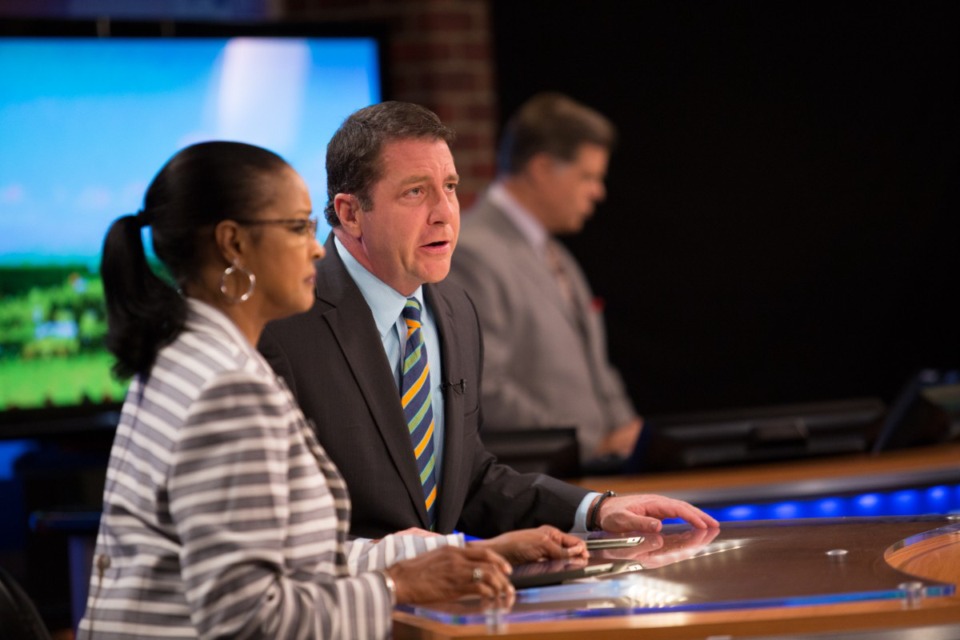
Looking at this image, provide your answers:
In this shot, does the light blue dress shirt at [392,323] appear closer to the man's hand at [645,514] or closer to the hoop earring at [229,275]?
the man's hand at [645,514]

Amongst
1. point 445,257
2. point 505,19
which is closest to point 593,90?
point 505,19

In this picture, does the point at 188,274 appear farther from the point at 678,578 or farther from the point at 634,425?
the point at 634,425

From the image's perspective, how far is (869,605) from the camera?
173cm

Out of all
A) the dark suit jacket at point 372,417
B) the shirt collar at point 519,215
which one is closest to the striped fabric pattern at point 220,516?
the dark suit jacket at point 372,417

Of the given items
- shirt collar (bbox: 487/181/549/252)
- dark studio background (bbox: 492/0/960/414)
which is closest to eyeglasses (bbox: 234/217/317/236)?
shirt collar (bbox: 487/181/549/252)

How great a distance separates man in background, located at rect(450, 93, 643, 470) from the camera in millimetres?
4832

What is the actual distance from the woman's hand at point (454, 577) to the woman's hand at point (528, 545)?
9 cm

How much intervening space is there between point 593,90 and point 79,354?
8.65ft

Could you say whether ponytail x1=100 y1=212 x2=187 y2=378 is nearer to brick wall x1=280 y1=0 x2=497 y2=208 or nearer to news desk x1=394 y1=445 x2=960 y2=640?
news desk x1=394 y1=445 x2=960 y2=640

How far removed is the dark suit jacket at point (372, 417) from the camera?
89.2 inches

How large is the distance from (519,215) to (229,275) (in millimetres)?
3358

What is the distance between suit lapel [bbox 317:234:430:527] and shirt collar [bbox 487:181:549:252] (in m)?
2.73

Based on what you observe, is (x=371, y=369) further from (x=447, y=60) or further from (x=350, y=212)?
(x=447, y=60)

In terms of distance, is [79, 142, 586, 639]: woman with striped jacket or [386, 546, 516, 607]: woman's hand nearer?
[79, 142, 586, 639]: woman with striped jacket
